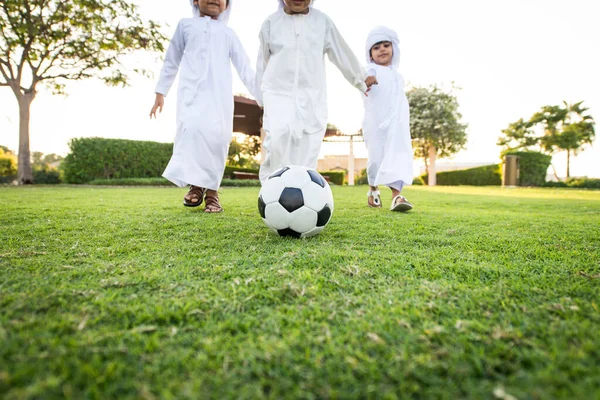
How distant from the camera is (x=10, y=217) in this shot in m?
3.12

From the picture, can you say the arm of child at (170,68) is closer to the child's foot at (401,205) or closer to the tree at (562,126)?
the child's foot at (401,205)

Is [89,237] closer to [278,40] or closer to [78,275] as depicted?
[78,275]

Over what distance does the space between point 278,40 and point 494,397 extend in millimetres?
3034

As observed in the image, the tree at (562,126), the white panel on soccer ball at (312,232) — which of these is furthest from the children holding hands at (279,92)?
the tree at (562,126)

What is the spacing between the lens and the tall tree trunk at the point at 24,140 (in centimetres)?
1304

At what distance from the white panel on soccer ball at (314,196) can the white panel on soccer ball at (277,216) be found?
0.16 metres

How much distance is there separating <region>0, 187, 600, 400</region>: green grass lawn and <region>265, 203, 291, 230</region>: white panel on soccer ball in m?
0.28

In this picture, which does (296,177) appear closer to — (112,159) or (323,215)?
(323,215)

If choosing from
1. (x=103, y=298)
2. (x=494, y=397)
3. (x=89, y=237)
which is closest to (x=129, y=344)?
(x=103, y=298)

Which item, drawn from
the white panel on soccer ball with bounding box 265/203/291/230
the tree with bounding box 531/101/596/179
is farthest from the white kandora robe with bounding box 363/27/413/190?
the tree with bounding box 531/101/596/179

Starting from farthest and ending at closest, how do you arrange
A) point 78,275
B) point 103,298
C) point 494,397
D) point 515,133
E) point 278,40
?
point 515,133, point 278,40, point 78,275, point 103,298, point 494,397

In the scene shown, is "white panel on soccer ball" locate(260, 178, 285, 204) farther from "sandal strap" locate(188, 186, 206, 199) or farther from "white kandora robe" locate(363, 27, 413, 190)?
"white kandora robe" locate(363, 27, 413, 190)

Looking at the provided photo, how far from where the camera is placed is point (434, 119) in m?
24.6

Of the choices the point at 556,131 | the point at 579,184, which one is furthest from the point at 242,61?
the point at 556,131
